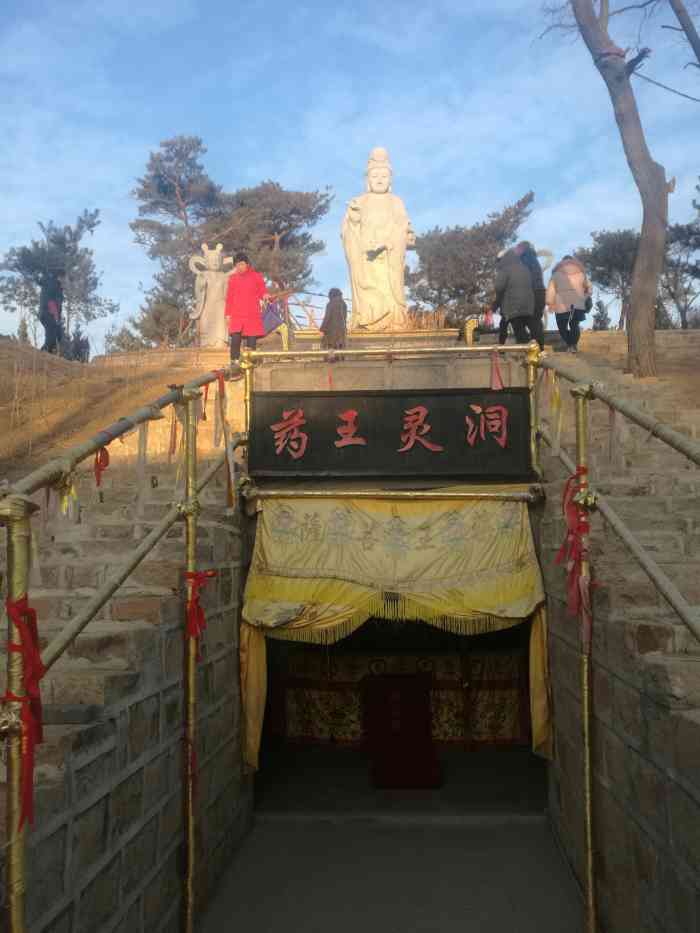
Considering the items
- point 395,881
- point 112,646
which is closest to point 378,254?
point 395,881

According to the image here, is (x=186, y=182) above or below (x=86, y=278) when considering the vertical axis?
above

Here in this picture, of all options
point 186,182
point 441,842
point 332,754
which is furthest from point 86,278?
point 441,842

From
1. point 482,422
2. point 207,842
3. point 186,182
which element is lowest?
point 207,842

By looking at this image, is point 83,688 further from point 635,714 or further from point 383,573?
point 383,573

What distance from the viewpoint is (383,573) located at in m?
5.14

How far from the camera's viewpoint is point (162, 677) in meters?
3.45

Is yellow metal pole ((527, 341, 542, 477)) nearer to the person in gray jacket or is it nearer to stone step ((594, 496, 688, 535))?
stone step ((594, 496, 688, 535))

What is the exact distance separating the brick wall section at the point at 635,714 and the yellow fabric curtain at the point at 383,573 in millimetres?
247

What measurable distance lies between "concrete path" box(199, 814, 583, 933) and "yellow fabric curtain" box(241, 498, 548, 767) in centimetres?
72

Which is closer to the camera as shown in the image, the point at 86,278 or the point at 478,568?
the point at 478,568

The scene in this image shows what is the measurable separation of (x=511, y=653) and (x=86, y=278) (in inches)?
976

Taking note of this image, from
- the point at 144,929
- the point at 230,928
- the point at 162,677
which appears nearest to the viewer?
the point at 144,929

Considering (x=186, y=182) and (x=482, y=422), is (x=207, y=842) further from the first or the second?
(x=186, y=182)

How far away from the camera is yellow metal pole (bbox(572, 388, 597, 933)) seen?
142 inches
